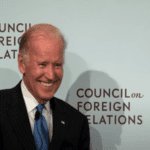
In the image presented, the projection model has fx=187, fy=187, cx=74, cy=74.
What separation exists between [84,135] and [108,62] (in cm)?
55

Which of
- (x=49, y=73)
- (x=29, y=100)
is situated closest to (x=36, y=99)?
(x=29, y=100)

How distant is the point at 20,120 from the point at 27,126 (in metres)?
0.04

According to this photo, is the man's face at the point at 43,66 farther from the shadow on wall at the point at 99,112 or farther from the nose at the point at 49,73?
the shadow on wall at the point at 99,112

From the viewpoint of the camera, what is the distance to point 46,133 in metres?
0.85

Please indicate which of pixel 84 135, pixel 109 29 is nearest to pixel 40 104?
pixel 84 135

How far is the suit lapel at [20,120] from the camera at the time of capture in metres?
0.78

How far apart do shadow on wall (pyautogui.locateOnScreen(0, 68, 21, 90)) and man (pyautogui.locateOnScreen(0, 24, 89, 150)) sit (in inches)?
15.6

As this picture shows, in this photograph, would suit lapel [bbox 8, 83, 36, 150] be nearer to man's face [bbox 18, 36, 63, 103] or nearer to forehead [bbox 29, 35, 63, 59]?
man's face [bbox 18, 36, 63, 103]

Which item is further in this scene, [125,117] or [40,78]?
[125,117]

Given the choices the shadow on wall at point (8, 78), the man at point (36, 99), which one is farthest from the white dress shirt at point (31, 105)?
the shadow on wall at point (8, 78)

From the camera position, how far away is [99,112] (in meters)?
1.31

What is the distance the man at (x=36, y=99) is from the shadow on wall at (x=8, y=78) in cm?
40

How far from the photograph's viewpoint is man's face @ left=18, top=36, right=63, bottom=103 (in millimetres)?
787

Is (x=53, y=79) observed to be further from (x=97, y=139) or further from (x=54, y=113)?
(x=97, y=139)
